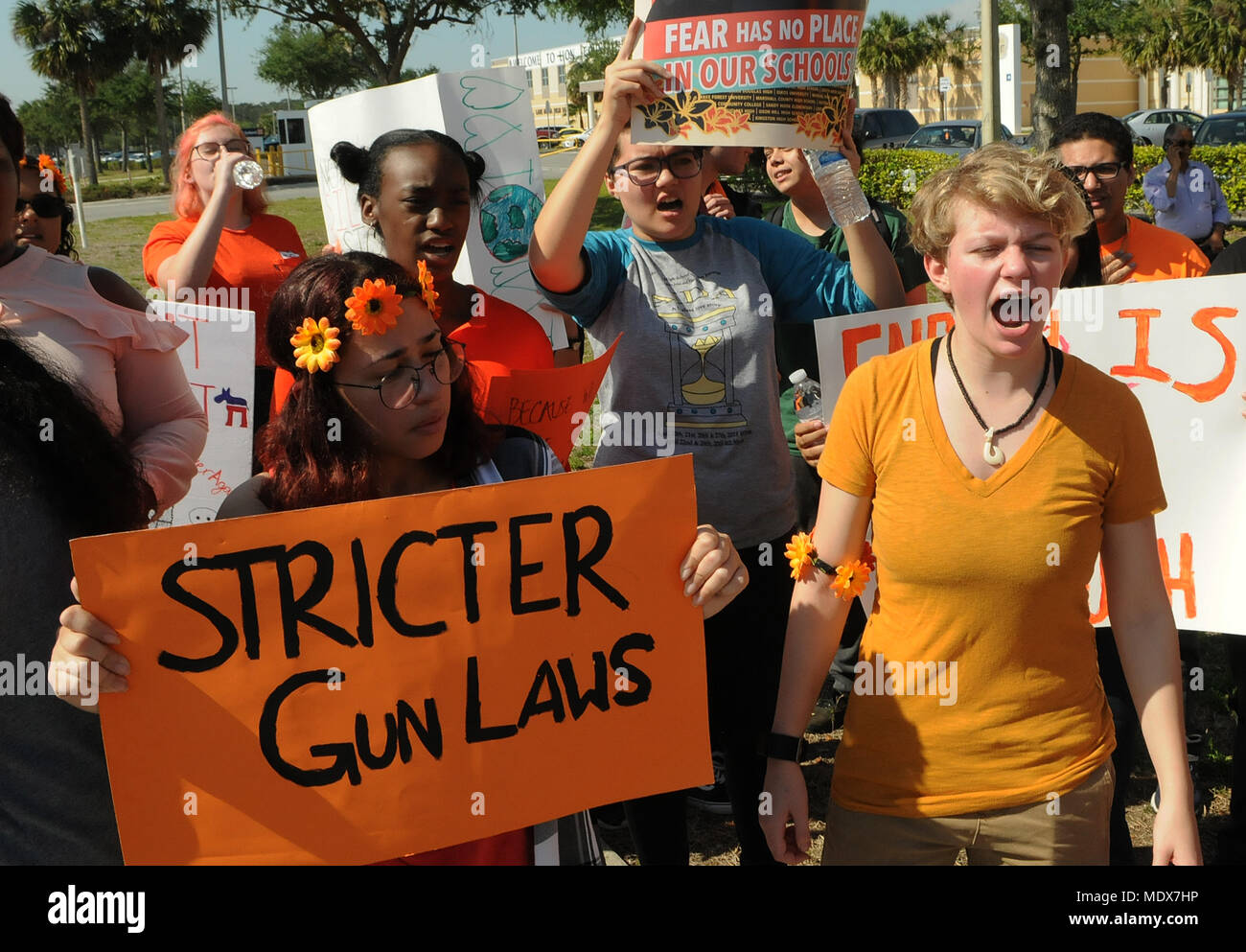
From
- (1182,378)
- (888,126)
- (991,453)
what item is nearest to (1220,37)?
(888,126)

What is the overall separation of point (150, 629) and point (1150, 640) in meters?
1.76

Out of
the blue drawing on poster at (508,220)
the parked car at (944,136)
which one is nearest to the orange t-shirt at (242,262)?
the blue drawing on poster at (508,220)

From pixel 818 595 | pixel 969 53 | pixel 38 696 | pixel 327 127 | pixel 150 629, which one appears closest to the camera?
pixel 150 629

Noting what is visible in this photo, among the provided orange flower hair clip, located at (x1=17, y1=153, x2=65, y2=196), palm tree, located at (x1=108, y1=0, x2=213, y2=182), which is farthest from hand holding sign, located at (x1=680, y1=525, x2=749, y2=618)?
palm tree, located at (x1=108, y1=0, x2=213, y2=182)

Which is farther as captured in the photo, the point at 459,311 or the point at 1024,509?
A: the point at 459,311

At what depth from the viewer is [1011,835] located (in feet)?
6.96

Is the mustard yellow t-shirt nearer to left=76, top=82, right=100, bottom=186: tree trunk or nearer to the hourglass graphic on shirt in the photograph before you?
the hourglass graphic on shirt

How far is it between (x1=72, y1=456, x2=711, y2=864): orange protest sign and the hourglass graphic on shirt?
929 mm

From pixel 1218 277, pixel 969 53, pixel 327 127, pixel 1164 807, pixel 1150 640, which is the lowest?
pixel 1164 807

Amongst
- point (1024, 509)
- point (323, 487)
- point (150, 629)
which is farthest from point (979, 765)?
point (150, 629)

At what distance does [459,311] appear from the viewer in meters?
3.10

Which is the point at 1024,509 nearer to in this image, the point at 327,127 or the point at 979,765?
the point at 979,765

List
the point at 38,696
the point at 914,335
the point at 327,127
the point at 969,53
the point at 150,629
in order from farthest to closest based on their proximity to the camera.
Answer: the point at 969,53 < the point at 327,127 < the point at 914,335 < the point at 38,696 < the point at 150,629

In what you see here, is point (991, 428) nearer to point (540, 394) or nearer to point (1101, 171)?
point (540, 394)
